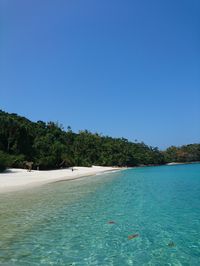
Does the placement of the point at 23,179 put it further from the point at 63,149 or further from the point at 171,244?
the point at 63,149

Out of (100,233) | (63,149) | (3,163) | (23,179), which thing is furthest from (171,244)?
(63,149)

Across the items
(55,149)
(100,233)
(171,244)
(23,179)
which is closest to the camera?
(171,244)

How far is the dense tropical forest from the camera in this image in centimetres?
5481

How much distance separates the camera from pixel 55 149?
214 ft

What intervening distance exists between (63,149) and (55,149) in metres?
5.41

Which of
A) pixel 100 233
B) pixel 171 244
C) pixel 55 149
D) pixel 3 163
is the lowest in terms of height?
pixel 171 244

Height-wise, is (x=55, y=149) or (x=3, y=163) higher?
(x=55, y=149)

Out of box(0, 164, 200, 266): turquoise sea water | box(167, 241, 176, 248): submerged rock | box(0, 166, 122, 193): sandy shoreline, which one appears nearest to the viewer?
box(0, 164, 200, 266): turquoise sea water

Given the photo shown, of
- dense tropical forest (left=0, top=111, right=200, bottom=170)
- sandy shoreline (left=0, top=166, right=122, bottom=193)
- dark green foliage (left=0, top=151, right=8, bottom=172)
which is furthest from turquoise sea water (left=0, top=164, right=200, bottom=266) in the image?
dense tropical forest (left=0, top=111, right=200, bottom=170)

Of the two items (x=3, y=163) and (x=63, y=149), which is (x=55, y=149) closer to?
(x=63, y=149)

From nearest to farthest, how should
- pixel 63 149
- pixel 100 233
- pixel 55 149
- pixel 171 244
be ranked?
pixel 171 244 < pixel 100 233 < pixel 55 149 < pixel 63 149

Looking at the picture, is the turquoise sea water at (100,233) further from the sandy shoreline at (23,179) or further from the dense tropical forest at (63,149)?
the dense tropical forest at (63,149)

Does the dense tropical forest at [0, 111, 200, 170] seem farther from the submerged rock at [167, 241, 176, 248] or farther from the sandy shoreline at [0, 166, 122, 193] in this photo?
the submerged rock at [167, 241, 176, 248]

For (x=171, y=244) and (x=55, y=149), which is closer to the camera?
(x=171, y=244)
